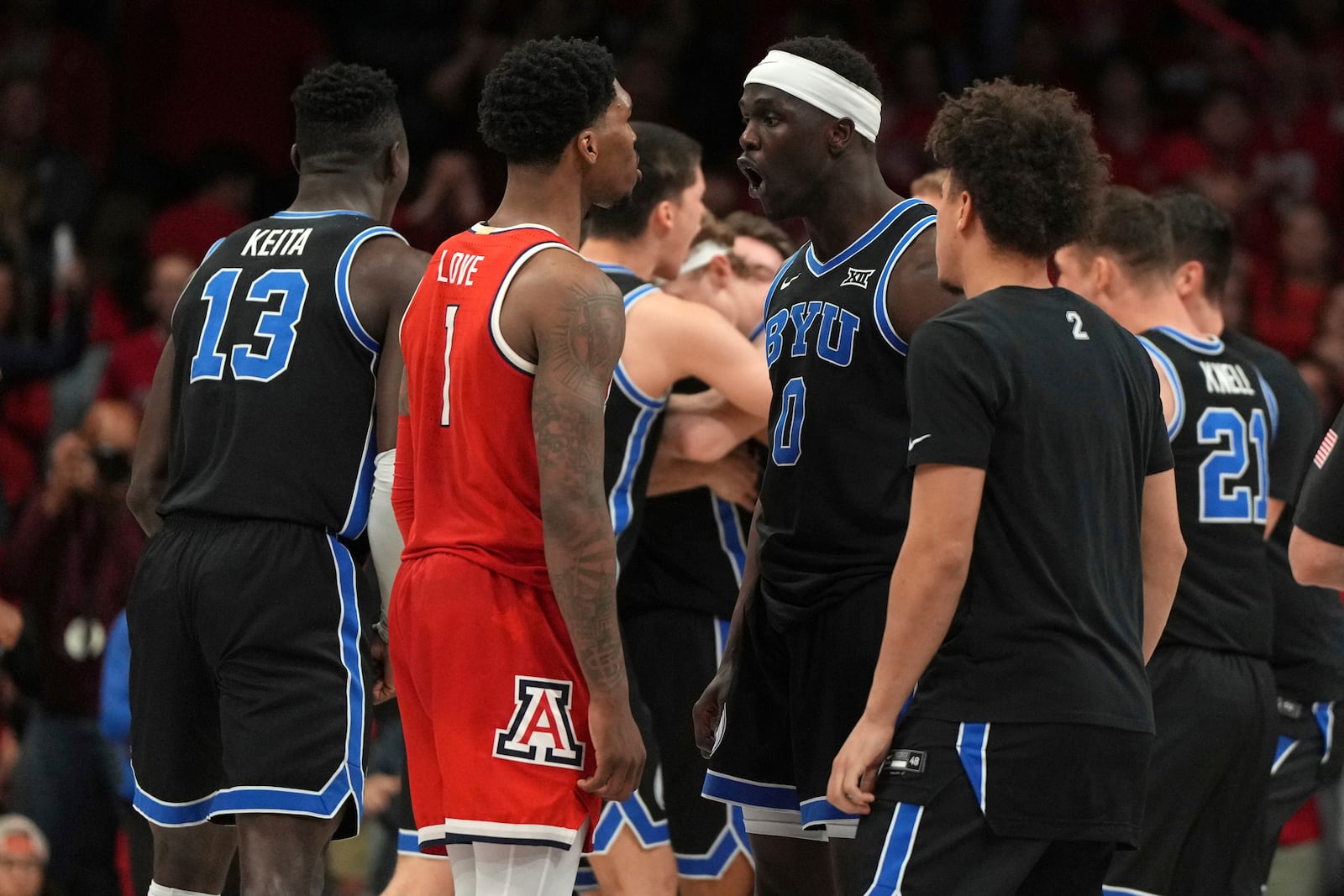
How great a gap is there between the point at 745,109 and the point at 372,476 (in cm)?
134

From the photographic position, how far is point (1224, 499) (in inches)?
210

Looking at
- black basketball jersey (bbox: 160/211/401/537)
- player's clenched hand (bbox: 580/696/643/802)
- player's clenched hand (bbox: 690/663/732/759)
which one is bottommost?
player's clenched hand (bbox: 690/663/732/759)

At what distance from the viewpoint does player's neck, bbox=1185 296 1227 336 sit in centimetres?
579

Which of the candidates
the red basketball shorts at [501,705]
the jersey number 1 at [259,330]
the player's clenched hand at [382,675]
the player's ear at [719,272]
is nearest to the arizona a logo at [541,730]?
the red basketball shorts at [501,705]

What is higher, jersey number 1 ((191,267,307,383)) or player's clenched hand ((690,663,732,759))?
jersey number 1 ((191,267,307,383))

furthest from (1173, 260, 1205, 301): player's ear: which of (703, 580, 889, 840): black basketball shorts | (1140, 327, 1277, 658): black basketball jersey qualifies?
(703, 580, 889, 840): black basketball shorts

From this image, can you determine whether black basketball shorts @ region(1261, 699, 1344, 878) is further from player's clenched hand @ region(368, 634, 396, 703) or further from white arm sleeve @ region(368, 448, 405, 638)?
white arm sleeve @ region(368, 448, 405, 638)

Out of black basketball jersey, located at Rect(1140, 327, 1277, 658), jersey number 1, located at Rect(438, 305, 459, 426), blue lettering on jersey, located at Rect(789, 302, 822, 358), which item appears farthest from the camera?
black basketball jersey, located at Rect(1140, 327, 1277, 658)

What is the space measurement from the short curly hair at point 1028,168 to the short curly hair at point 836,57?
0.95 m

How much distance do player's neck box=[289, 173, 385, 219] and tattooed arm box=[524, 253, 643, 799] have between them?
1099 mm

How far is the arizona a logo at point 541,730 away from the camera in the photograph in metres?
3.79

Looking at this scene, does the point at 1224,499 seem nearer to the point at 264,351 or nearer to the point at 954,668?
the point at 954,668

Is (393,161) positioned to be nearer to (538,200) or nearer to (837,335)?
(538,200)

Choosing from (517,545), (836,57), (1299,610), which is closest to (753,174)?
(836,57)
